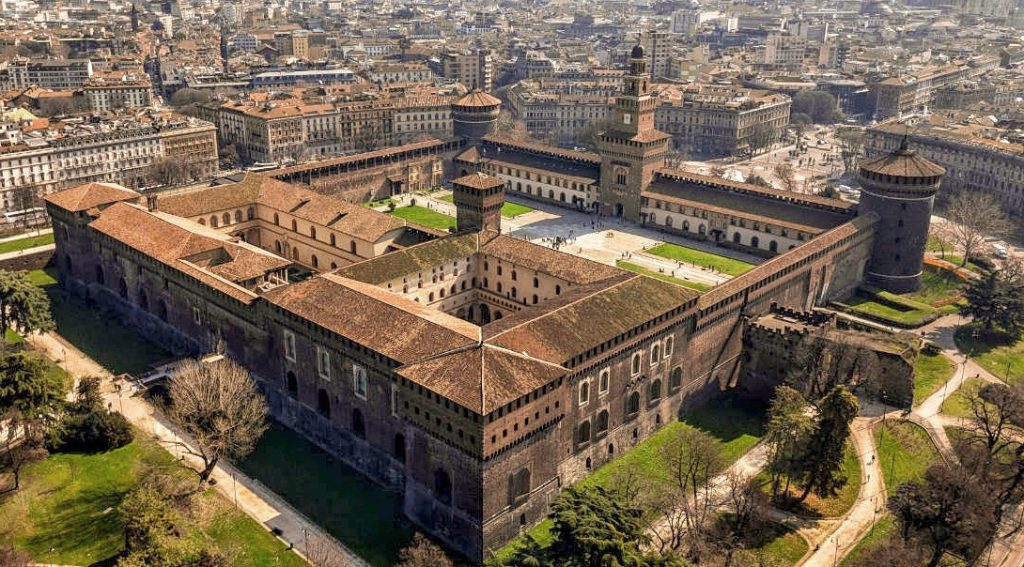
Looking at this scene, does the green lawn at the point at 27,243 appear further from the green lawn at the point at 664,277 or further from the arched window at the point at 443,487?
the arched window at the point at 443,487

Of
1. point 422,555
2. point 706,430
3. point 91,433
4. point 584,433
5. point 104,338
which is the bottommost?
point 706,430

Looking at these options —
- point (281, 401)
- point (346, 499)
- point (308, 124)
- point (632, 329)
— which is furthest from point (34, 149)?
point (632, 329)

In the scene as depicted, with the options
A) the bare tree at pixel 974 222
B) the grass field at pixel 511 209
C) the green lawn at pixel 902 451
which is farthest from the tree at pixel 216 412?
the bare tree at pixel 974 222

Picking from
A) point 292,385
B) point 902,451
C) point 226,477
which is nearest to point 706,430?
point 902,451

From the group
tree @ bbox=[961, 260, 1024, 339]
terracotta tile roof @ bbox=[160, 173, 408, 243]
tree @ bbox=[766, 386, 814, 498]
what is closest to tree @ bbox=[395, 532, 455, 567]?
tree @ bbox=[766, 386, 814, 498]

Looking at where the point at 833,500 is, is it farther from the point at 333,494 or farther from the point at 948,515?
the point at 333,494
